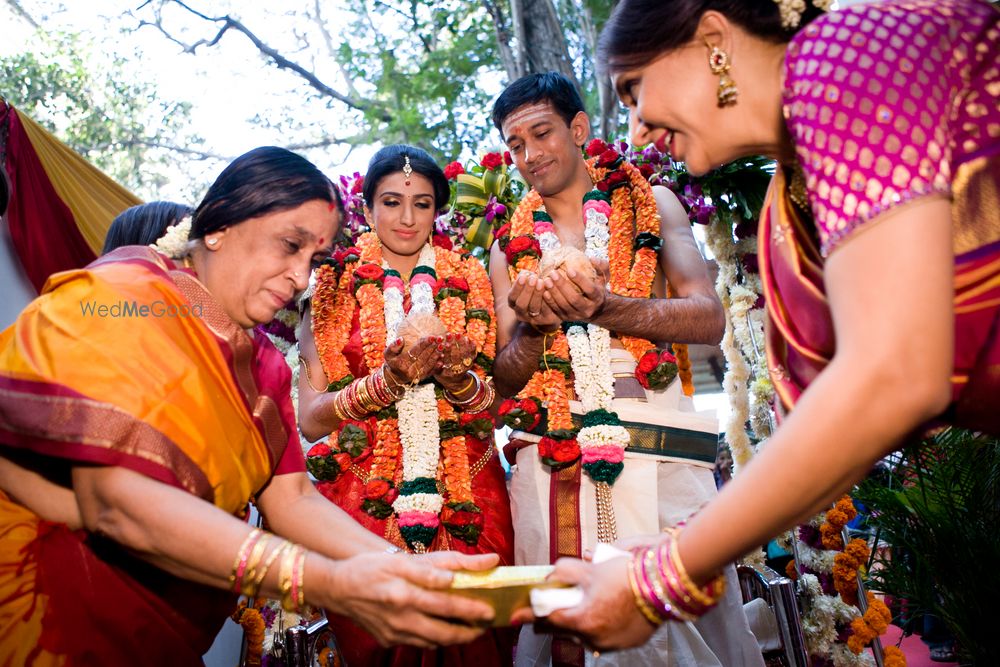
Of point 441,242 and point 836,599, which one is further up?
point 441,242

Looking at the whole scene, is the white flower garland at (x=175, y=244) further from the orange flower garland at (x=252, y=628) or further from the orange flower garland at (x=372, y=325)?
the orange flower garland at (x=252, y=628)

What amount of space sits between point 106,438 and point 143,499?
0.53ft

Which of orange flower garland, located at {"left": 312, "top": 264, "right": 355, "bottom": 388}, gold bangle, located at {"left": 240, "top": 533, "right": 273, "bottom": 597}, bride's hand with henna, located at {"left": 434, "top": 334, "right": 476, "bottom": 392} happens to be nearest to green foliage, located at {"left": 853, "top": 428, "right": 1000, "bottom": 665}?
bride's hand with henna, located at {"left": 434, "top": 334, "right": 476, "bottom": 392}

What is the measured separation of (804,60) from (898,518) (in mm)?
3150

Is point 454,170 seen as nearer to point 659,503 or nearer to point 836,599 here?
point 659,503

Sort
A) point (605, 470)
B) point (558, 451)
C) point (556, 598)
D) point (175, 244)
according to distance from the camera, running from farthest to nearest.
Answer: point (558, 451), point (605, 470), point (175, 244), point (556, 598)

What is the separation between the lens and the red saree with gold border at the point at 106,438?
178 centimetres

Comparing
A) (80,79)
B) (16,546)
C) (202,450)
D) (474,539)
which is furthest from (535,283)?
(80,79)

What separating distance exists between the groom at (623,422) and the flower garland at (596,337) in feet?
0.07

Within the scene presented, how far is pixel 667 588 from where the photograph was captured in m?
1.54

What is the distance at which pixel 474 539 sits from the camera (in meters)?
3.08

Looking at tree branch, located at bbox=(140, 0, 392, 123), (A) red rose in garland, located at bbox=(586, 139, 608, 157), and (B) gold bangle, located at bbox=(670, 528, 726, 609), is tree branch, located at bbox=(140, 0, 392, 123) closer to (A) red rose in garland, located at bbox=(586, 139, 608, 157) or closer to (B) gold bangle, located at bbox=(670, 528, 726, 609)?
(A) red rose in garland, located at bbox=(586, 139, 608, 157)

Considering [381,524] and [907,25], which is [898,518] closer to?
[381,524]

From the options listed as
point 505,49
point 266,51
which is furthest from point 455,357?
point 266,51
